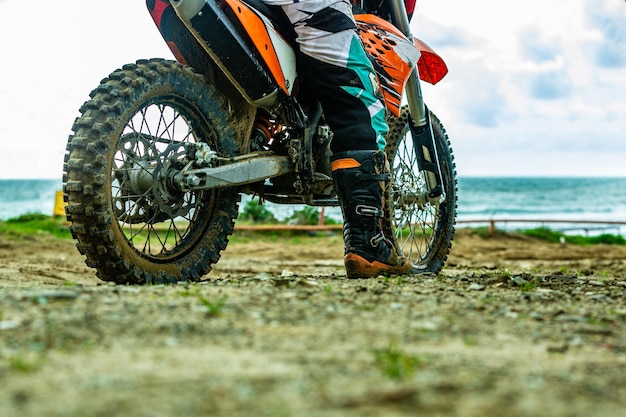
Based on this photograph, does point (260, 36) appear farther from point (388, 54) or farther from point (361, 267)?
point (361, 267)

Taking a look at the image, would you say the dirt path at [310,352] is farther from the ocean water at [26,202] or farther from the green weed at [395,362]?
the ocean water at [26,202]

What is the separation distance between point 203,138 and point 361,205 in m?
0.84

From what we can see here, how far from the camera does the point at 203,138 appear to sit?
3467 mm

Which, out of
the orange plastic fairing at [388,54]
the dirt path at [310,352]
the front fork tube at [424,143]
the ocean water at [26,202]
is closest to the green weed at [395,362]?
the dirt path at [310,352]

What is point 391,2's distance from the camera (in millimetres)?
4234

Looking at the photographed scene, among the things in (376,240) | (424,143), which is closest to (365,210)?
(376,240)

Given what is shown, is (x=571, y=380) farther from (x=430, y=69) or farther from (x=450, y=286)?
(x=430, y=69)

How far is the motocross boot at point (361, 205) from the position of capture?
11.1 ft

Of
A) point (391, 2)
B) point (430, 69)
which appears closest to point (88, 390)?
point (391, 2)

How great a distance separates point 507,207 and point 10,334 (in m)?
38.0

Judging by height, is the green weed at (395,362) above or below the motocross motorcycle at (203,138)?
below

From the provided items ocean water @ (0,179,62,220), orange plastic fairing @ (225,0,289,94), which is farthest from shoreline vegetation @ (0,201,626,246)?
orange plastic fairing @ (225,0,289,94)

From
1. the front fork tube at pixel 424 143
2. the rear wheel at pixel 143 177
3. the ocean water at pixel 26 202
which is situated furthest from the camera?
the ocean water at pixel 26 202

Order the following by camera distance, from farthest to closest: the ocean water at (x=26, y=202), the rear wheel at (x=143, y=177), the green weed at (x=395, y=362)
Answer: the ocean water at (x=26, y=202) < the rear wheel at (x=143, y=177) < the green weed at (x=395, y=362)
